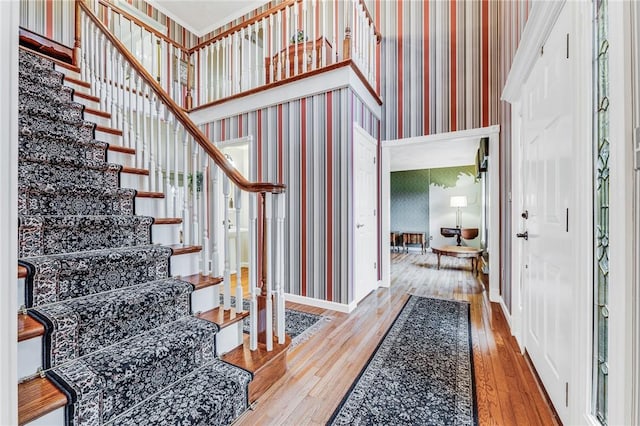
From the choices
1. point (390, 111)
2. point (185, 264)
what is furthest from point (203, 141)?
point (390, 111)

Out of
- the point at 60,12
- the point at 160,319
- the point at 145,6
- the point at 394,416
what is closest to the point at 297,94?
the point at 160,319

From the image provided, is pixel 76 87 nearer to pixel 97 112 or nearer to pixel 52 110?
pixel 97 112

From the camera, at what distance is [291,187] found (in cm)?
332

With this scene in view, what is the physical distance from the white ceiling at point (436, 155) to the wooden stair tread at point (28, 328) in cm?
430

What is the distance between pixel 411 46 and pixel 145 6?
4.53 m

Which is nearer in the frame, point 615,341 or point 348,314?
point 615,341

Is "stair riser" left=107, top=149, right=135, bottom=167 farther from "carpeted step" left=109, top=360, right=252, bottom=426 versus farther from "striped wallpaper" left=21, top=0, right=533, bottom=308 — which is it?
"carpeted step" left=109, top=360, right=252, bottom=426

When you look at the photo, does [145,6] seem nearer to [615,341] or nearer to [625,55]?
[625,55]

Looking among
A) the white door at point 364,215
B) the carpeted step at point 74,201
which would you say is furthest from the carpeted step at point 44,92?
the white door at point 364,215

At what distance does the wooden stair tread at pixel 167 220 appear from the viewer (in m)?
1.98

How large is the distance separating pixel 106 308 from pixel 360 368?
151cm

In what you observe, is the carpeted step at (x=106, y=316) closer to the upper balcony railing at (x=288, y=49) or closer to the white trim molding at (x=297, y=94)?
the white trim molding at (x=297, y=94)

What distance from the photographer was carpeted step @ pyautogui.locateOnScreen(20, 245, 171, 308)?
50.1 inches
